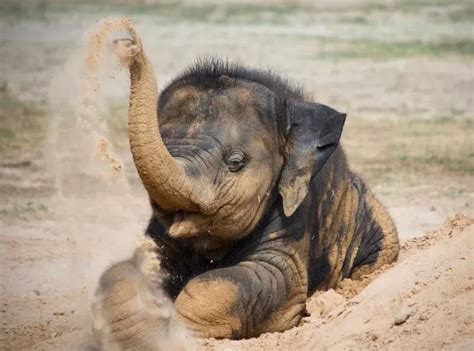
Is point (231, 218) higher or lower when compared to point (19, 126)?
higher

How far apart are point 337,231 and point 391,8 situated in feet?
60.4

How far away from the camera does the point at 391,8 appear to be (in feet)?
91.0

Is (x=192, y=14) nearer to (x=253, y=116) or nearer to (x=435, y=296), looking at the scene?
(x=253, y=116)

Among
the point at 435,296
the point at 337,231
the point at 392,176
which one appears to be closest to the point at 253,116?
the point at 337,231

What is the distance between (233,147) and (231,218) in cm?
48

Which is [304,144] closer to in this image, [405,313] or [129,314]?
[129,314]

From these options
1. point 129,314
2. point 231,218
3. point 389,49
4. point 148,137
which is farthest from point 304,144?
point 389,49

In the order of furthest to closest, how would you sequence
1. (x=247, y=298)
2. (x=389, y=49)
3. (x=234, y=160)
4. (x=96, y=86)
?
(x=389, y=49) → (x=234, y=160) → (x=247, y=298) → (x=96, y=86)

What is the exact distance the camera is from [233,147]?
29.3ft

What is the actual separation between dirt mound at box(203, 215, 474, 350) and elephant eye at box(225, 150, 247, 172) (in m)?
1.14

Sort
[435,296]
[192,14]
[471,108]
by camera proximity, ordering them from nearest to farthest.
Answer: [435,296], [471,108], [192,14]

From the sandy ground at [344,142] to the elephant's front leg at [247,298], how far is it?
0.96 ft

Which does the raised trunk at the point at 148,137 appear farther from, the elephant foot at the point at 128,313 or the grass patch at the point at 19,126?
the grass patch at the point at 19,126

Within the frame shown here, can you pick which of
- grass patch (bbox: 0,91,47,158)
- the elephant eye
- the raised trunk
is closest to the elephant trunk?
the raised trunk
